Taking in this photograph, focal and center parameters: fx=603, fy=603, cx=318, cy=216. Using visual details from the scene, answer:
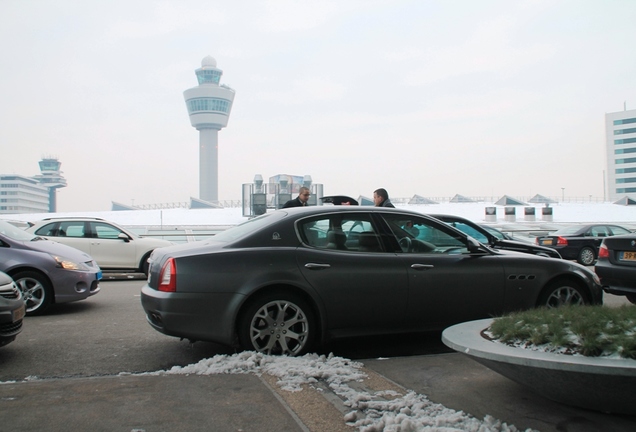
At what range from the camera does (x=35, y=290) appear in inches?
312

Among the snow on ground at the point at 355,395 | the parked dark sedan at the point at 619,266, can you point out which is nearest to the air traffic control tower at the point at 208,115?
the parked dark sedan at the point at 619,266

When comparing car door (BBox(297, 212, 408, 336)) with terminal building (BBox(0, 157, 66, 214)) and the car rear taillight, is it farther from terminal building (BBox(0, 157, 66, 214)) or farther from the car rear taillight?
terminal building (BBox(0, 157, 66, 214))

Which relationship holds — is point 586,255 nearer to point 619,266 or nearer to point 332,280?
point 619,266

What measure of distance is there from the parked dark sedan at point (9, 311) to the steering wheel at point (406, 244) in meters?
3.56

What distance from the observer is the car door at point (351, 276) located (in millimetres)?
5371

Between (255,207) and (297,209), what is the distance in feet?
113

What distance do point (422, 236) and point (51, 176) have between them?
18695 cm

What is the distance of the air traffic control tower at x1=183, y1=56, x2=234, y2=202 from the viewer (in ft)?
538

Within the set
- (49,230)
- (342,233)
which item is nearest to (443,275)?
(342,233)

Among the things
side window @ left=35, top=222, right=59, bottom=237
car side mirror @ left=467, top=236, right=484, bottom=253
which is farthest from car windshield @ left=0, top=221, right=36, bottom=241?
car side mirror @ left=467, top=236, right=484, bottom=253

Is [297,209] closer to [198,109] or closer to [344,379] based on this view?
[344,379]

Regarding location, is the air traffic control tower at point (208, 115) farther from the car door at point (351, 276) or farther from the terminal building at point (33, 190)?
the car door at point (351, 276)

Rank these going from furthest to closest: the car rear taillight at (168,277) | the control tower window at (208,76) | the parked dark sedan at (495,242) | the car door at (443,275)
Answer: the control tower window at (208,76)
the parked dark sedan at (495,242)
the car door at (443,275)
the car rear taillight at (168,277)

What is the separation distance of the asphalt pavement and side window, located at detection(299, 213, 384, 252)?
106 cm
